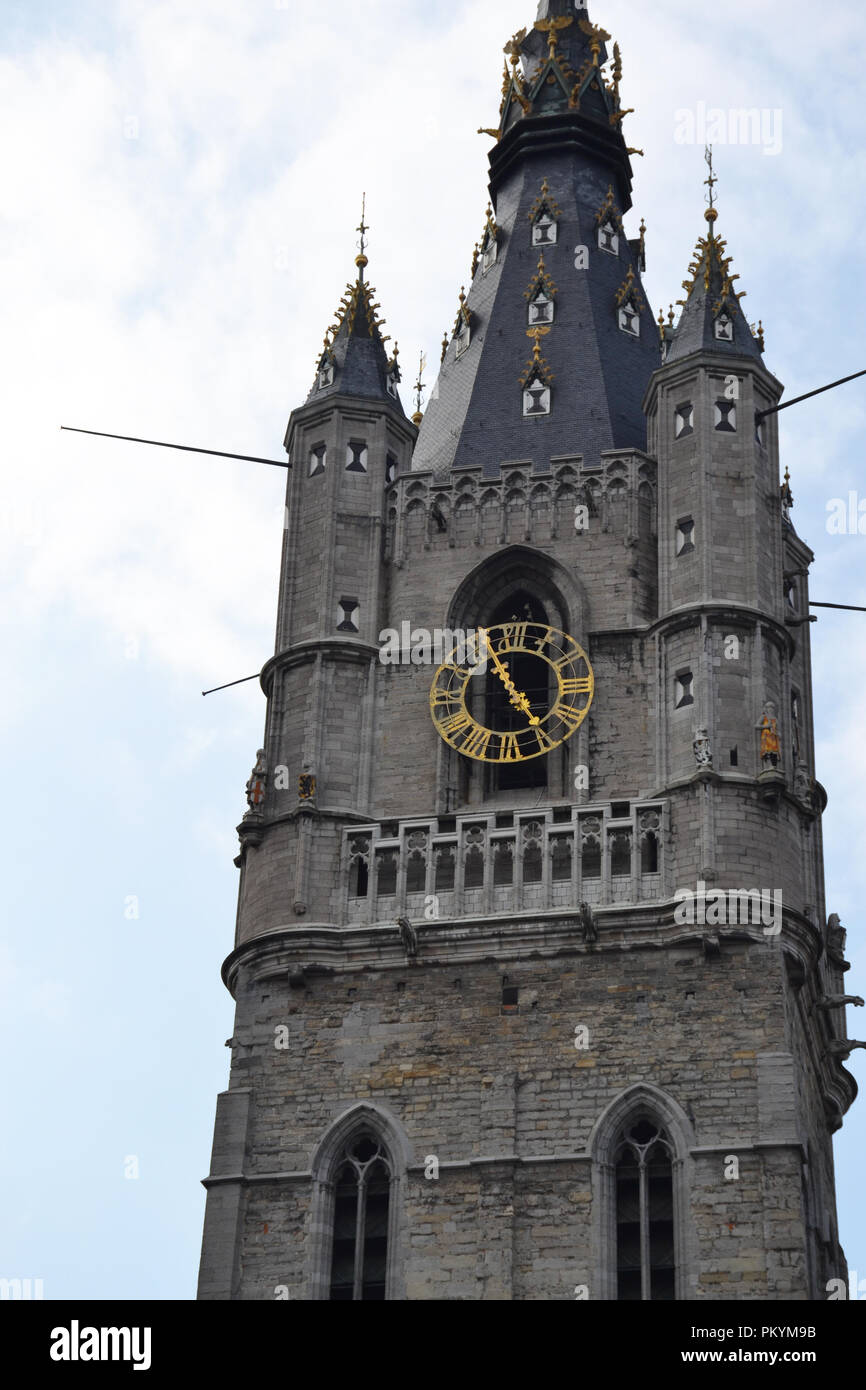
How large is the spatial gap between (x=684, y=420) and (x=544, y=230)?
25.2 feet

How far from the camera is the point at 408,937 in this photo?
1528 inches

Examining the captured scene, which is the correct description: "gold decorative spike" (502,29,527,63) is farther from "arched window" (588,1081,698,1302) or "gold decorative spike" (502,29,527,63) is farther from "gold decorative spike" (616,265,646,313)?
"arched window" (588,1081,698,1302)

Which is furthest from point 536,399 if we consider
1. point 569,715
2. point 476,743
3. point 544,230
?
point 476,743

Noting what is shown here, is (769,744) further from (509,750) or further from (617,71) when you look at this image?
(617,71)

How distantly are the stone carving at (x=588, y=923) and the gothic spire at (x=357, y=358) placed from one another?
10.9m

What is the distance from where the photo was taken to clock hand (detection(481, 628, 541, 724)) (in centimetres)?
4172

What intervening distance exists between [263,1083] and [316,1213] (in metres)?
2.27

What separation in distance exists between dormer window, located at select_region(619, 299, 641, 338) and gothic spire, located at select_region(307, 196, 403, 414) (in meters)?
4.36

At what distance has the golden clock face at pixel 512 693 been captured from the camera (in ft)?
136

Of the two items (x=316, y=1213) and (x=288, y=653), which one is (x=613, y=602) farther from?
(x=316, y=1213)

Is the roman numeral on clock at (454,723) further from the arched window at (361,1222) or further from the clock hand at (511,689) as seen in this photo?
the arched window at (361,1222)

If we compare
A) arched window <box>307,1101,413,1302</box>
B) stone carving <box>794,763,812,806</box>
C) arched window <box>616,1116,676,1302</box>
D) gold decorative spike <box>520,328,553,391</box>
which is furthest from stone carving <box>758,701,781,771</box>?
gold decorative spike <box>520,328,553,391</box>

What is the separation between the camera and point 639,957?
38.2 metres
